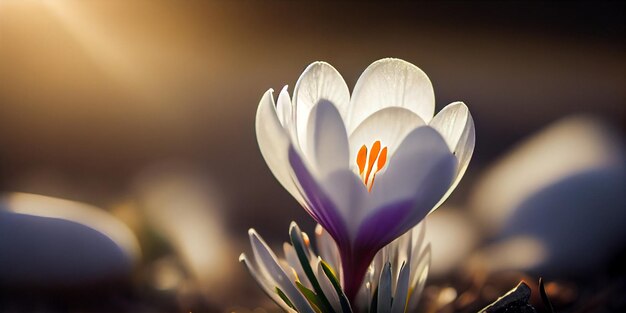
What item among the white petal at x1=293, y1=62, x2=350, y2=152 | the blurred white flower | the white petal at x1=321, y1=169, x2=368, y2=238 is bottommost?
the blurred white flower

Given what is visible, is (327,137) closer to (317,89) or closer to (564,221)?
(317,89)

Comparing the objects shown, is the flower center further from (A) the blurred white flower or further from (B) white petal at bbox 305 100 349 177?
(A) the blurred white flower

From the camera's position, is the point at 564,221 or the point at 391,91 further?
the point at 564,221

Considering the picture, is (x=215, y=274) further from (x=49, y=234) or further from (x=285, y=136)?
(x=285, y=136)

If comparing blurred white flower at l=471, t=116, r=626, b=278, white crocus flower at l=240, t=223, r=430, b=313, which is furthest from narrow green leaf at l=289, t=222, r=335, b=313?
blurred white flower at l=471, t=116, r=626, b=278

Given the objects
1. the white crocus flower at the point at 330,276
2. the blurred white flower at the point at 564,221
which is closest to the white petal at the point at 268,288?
the white crocus flower at the point at 330,276

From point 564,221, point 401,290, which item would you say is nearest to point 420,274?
point 401,290
